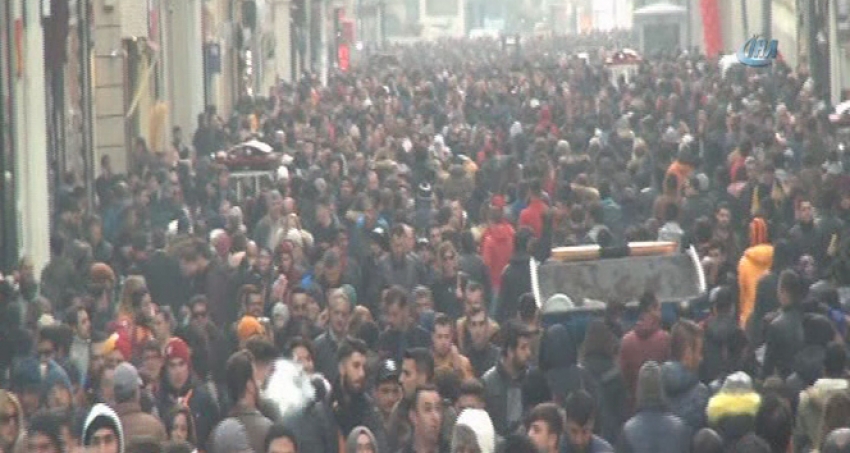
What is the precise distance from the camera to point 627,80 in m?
54.0

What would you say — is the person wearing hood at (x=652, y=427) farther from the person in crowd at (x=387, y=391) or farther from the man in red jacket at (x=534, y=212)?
the man in red jacket at (x=534, y=212)

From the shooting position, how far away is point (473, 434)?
12.3 meters

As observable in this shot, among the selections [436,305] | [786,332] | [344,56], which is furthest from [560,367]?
[344,56]

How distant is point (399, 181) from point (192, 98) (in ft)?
60.8

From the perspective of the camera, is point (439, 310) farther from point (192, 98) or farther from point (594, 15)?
point (594, 15)

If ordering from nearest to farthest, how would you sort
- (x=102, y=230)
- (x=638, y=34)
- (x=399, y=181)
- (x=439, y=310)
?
(x=439, y=310) < (x=102, y=230) < (x=399, y=181) < (x=638, y=34)

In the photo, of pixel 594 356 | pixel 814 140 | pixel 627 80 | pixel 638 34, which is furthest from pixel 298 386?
pixel 638 34

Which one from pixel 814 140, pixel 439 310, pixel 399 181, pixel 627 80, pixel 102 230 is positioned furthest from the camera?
pixel 627 80

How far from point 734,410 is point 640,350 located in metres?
2.69

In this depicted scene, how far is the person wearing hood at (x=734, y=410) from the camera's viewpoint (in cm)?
1323

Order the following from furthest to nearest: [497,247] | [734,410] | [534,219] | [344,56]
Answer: [344,56]
[534,219]
[497,247]
[734,410]

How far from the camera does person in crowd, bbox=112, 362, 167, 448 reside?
1330 cm

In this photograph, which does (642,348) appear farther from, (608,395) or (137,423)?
(137,423)

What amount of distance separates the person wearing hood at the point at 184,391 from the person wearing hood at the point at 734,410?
2414mm
